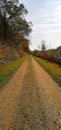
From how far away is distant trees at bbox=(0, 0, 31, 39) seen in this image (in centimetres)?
4966

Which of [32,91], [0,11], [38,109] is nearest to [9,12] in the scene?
[0,11]

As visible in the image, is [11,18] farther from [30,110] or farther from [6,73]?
[30,110]

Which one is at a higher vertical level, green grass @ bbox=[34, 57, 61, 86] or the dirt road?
the dirt road

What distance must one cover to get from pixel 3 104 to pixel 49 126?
2915 mm

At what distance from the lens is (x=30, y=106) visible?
894 cm

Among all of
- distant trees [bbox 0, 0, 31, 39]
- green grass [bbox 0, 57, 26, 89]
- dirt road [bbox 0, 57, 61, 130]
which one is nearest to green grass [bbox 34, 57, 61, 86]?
green grass [bbox 0, 57, 26, 89]

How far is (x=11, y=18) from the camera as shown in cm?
5153

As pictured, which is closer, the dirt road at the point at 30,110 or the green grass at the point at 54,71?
the dirt road at the point at 30,110

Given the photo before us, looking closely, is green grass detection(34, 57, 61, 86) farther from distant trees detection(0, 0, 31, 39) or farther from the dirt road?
distant trees detection(0, 0, 31, 39)

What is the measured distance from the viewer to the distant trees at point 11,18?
4966cm

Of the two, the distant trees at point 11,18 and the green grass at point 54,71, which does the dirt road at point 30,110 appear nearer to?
the green grass at point 54,71

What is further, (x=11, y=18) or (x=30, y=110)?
(x=11, y=18)

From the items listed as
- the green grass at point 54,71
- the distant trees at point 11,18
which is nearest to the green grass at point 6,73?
the green grass at point 54,71

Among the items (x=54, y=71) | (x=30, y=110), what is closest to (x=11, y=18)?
(x=54, y=71)
